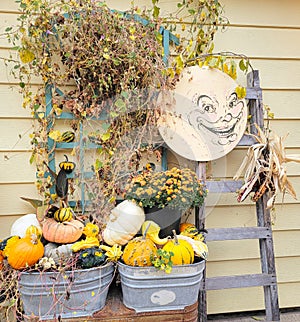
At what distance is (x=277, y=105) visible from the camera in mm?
1964

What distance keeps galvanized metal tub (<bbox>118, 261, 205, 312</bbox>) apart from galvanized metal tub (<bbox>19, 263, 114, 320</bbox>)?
4.6 inches

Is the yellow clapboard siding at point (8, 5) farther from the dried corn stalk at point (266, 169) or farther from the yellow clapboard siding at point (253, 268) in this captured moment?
the yellow clapboard siding at point (253, 268)

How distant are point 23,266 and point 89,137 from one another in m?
0.71

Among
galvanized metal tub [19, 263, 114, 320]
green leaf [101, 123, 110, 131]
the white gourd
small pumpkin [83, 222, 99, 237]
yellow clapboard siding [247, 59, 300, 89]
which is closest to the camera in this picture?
galvanized metal tub [19, 263, 114, 320]

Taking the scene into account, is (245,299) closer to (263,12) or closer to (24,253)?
(24,253)

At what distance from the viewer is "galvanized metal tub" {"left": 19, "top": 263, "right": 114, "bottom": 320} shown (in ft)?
4.10

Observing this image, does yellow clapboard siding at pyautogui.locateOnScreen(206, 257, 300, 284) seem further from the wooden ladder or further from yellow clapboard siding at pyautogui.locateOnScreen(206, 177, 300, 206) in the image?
yellow clapboard siding at pyautogui.locateOnScreen(206, 177, 300, 206)

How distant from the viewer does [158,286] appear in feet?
4.30

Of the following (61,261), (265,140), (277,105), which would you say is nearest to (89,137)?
(61,261)

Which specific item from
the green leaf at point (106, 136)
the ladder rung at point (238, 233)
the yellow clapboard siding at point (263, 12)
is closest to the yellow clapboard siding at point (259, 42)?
the yellow clapboard siding at point (263, 12)

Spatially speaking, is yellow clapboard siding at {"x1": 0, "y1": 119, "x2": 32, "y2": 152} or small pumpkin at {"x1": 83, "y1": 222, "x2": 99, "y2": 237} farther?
yellow clapboard siding at {"x1": 0, "y1": 119, "x2": 32, "y2": 152}

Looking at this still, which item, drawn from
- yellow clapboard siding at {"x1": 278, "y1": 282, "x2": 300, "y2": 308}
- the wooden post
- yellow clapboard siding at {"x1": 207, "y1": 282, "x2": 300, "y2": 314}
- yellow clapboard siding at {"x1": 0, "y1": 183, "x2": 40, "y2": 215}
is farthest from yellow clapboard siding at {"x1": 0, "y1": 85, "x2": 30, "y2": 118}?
yellow clapboard siding at {"x1": 278, "y1": 282, "x2": 300, "y2": 308}

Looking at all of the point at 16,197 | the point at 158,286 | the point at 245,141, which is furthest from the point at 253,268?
the point at 16,197

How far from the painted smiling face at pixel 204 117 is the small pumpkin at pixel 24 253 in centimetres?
81
